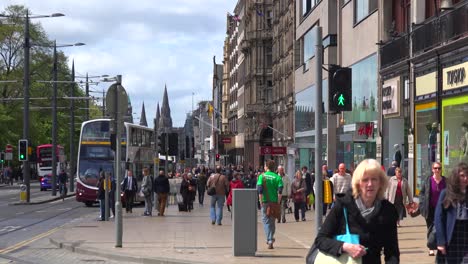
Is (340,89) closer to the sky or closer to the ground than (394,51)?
closer to the ground

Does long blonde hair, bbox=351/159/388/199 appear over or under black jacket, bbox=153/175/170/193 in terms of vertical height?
over

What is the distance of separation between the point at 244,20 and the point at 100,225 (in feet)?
224

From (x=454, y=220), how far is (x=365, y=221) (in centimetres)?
285

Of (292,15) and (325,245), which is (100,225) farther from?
(292,15)

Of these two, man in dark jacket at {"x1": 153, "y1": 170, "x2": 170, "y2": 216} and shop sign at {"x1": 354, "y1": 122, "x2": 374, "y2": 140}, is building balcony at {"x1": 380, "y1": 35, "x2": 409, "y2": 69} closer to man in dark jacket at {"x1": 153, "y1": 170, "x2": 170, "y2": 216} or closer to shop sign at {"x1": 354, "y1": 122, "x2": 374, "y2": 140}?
shop sign at {"x1": 354, "y1": 122, "x2": 374, "y2": 140}

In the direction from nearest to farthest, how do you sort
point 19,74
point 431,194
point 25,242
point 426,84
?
1. point 431,194
2. point 25,242
3. point 426,84
4. point 19,74

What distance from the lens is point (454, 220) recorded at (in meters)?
8.22

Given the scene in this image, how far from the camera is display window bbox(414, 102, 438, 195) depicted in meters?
25.9

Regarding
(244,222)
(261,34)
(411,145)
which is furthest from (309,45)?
(244,222)

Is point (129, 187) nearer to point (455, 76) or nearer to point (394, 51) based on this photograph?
point (394, 51)

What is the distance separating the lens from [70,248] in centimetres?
1789

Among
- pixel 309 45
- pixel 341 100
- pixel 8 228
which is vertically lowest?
pixel 8 228

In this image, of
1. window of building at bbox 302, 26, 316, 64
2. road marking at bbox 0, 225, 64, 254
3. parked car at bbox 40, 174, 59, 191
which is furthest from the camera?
parked car at bbox 40, 174, 59, 191

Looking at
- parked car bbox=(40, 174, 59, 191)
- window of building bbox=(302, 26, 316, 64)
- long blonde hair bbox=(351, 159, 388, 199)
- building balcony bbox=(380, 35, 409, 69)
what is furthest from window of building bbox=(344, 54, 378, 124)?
parked car bbox=(40, 174, 59, 191)
